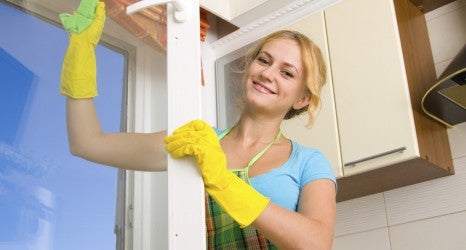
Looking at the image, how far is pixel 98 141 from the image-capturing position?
1096 mm

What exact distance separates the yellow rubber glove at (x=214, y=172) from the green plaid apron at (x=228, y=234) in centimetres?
21

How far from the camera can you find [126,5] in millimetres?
1113

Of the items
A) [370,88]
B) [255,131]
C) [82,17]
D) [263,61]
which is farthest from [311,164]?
[370,88]

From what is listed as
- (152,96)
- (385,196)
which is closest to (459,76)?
(385,196)

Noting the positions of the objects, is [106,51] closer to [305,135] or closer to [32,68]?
[32,68]

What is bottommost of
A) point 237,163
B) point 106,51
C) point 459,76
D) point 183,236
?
point 183,236

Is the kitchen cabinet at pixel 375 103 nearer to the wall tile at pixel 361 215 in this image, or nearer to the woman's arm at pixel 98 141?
the wall tile at pixel 361 215

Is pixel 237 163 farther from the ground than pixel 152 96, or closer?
closer

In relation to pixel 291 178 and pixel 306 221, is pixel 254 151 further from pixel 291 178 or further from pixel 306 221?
pixel 306 221

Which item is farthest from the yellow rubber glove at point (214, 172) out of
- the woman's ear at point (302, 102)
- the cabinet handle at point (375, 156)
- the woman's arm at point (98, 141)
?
the cabinet handle at point (375, 156)

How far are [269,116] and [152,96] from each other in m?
0.28

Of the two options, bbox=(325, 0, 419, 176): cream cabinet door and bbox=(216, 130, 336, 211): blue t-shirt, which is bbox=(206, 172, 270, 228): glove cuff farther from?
bbox=(325, 0, 419, 176): cream cabinet door

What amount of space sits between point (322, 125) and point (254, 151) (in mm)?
833

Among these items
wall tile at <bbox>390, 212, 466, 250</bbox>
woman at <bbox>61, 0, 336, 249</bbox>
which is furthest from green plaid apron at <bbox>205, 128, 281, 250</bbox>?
wall tile at <bbox>390, 212, 466, 250</bbox>
